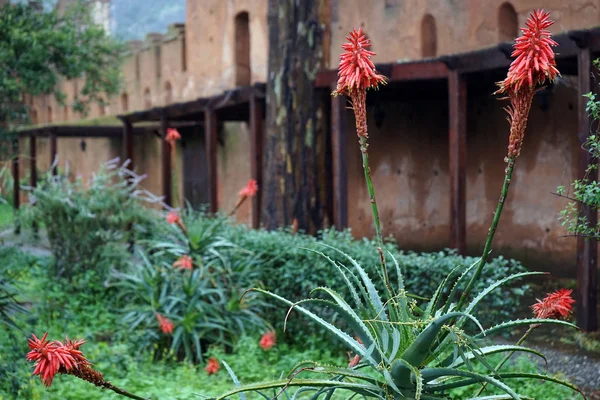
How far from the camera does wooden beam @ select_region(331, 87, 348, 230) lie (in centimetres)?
1004

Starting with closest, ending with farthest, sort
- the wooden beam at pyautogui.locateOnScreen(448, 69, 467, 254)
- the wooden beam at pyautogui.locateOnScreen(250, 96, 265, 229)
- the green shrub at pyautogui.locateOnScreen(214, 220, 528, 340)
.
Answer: the green shrub at pyautogui.locateOnScreen(214, 220, 528, 340) < the wooden beam at pyautogui.locateOnScreen(448, 69, 467, 254) < the wooden beam at pyautogui.locateOnScreen(250, 96, 265, 229)

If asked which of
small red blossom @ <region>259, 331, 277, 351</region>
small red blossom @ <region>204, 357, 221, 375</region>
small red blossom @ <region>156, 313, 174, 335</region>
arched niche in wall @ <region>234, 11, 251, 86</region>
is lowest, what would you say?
small red blossom @ <region>204, 357, 221, 375</region>

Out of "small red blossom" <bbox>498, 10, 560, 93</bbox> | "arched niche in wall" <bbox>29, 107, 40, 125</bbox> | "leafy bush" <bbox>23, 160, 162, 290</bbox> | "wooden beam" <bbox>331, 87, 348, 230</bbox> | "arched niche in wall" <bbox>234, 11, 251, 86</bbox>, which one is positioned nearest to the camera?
"small red blossom" <bbox>498, 10, 560, 93</bbox>

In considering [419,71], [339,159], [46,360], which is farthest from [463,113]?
[46,360]

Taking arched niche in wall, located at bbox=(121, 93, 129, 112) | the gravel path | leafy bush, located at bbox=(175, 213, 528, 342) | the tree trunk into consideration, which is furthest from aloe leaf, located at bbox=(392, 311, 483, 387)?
arched niche in wall, located at bbox=(121, 93, 129, 112)

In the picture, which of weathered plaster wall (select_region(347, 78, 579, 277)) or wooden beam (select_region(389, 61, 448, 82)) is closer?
wooden beam (select_region(389, 61, 448, 82))

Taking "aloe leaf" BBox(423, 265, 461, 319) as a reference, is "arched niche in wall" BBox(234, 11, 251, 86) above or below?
above

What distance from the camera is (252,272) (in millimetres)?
7988

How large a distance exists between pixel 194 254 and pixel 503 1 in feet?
19.1

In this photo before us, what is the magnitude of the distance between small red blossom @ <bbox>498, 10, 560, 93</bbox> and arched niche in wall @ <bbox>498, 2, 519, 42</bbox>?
9.03m

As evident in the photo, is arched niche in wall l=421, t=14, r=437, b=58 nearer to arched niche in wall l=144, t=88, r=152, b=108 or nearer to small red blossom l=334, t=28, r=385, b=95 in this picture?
arched niche in wall l=144, t=88, r=152, b=108

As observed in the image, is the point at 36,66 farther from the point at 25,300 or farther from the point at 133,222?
the point at 25,300

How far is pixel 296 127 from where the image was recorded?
10.3 m

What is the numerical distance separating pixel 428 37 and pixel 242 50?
459 cm
